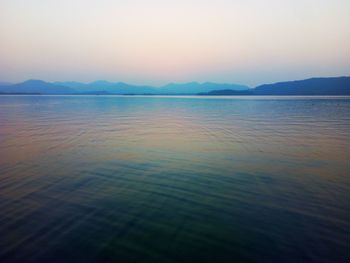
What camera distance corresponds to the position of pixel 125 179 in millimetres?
11914

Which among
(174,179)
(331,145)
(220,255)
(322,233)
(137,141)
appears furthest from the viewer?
(137,141)

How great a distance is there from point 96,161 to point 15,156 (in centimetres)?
572

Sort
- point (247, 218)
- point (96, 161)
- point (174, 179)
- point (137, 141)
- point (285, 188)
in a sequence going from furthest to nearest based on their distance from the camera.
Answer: point (137, 141), point (96, 161), point (174, 179), point (285, 188), point (247, 218)

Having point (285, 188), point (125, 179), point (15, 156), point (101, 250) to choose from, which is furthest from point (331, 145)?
point (15, 156)

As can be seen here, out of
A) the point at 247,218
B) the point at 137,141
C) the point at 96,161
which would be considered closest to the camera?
the point at 247,218

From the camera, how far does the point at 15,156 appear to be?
1606 cm

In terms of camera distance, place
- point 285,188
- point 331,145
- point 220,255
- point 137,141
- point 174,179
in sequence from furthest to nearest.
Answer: point 137,141, point 331,145, point 174,179, point 285,188, point 220,255

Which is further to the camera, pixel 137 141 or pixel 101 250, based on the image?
pixel 137 141

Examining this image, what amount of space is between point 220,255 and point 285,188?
19.8 feet

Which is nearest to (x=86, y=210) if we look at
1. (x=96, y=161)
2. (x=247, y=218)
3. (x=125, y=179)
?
(x=125, y=179)

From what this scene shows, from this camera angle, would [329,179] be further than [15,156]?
No

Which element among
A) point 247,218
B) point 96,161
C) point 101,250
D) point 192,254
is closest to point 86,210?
point 101,250

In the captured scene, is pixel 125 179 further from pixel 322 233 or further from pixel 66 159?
pixel 322 233

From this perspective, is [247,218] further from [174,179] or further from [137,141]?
[137,141]
